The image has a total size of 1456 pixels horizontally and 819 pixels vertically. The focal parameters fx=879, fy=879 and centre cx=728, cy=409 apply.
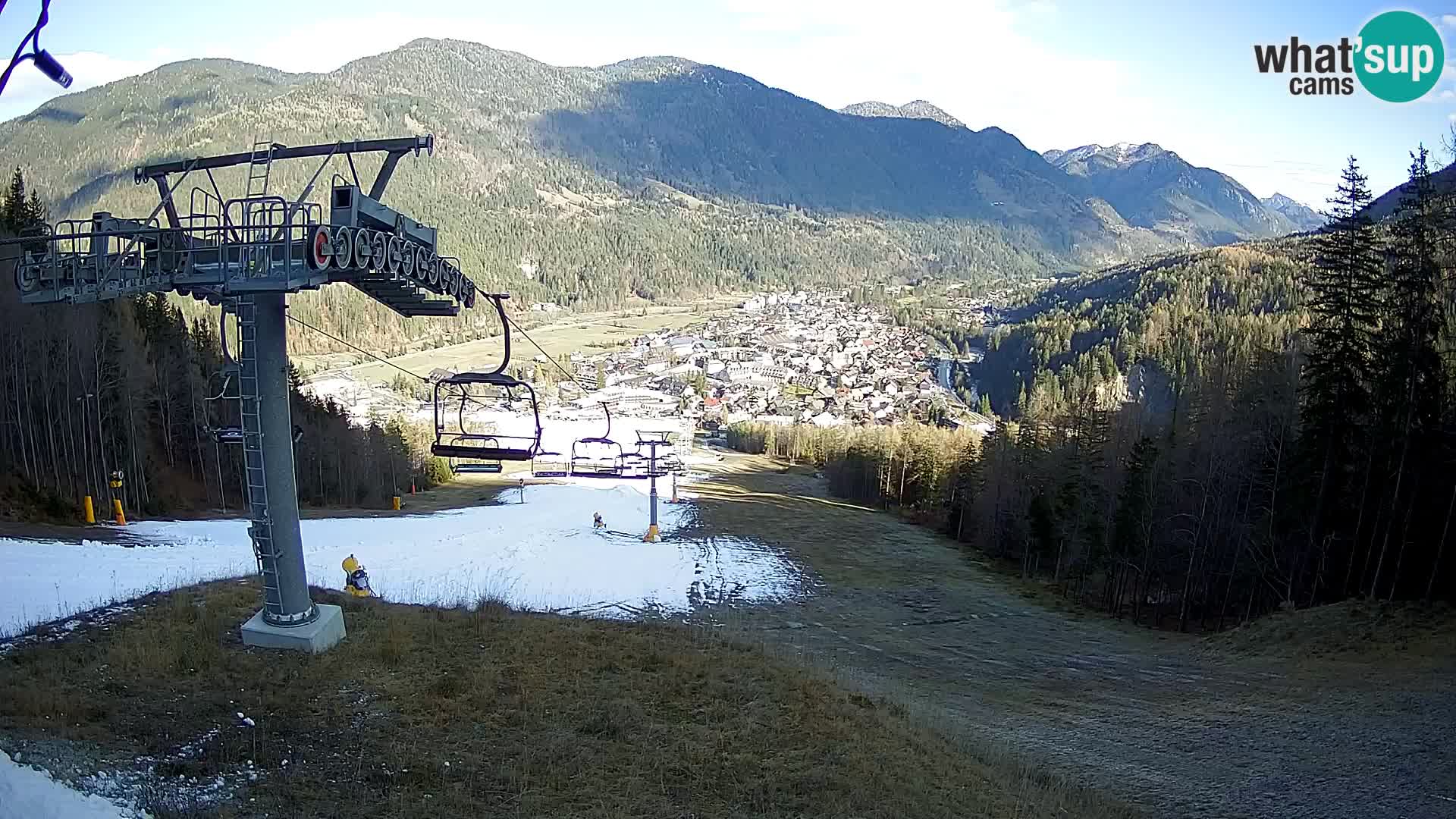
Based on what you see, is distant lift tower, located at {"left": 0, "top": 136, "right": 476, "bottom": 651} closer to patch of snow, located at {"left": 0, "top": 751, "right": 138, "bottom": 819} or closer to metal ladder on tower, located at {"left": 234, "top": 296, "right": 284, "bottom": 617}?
metal ladder on tower, located at {"left": 234, "top": 296, "right": 284, "bottom": 617}

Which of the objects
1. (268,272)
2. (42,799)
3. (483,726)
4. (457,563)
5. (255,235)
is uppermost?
(255,235)

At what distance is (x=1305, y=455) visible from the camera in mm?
26062

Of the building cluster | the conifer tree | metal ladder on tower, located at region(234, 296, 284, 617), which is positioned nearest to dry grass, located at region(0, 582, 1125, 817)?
metal ladder on tower, located at region(234, 296, 284, 617)

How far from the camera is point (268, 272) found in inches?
384

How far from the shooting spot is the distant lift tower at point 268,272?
31.3 feet

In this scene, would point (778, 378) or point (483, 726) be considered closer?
point (483, 726)

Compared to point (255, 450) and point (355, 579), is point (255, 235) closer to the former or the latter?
point (255, 450)

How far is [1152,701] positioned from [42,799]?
1817cm

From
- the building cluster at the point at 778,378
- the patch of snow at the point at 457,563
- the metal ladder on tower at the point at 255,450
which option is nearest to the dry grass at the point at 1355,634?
the patch of snow at the point at 457,563

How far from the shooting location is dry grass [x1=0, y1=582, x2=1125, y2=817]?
7.90 m

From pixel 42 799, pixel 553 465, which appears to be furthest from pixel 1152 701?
pixel 553 465

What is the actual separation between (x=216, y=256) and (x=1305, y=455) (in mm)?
28151

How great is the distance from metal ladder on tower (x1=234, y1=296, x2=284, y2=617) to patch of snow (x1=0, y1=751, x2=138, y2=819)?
4057mm

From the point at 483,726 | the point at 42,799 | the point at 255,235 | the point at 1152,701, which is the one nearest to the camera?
the point at 42,799
